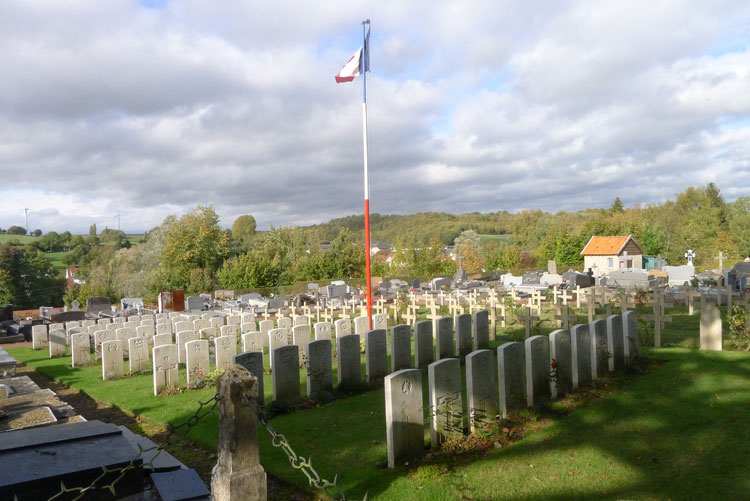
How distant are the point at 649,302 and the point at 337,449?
17242 millimetres

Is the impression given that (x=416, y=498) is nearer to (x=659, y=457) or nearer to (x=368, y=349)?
(x=659, y=457)

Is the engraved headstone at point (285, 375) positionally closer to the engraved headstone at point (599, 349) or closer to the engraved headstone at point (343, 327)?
the engraved headstone at point (343, 327)

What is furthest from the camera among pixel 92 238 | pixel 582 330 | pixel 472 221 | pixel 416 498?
pixel 472 221

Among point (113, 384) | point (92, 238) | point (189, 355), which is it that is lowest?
point (113, 384)

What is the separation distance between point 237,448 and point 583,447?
454 cm

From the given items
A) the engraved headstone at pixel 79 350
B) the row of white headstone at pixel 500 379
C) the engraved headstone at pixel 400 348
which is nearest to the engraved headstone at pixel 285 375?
the engraved headstone at pixel 400 348

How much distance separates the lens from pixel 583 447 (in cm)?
599

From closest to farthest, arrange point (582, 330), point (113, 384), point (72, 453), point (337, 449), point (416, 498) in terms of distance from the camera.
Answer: point (72, 453), point (416, 498), point (337, 449), point (582, 330), point (113, 384)

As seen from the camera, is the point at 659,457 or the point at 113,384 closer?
the point at 659,457

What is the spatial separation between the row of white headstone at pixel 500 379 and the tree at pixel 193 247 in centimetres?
4050

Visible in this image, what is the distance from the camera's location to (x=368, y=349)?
9.41m

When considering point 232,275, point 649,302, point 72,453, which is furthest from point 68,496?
point 232,275

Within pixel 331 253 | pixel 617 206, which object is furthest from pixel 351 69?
pixel 617 206

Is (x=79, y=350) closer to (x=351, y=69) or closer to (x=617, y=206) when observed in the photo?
(x=351, y=69)
